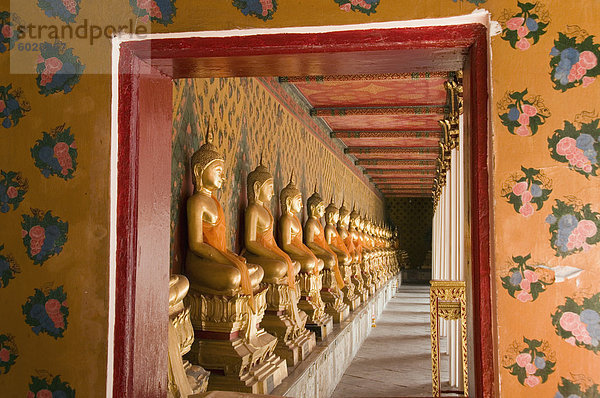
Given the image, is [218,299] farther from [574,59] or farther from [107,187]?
[574,59]

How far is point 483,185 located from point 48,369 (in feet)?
6.17

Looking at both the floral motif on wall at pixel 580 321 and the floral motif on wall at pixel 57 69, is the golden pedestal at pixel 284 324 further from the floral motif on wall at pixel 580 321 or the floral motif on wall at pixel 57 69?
the floral motif on wall at pixel 580 321

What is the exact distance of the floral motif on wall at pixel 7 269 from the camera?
8.20 ft

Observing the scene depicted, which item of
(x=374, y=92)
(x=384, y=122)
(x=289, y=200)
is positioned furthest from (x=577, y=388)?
(x=384, y=122)

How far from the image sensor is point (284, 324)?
16.7 ft

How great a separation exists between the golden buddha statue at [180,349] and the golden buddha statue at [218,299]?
27 cm

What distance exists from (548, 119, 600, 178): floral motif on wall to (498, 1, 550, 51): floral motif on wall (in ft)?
1.06

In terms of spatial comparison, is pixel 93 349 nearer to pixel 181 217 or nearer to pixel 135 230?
pixel 135 230

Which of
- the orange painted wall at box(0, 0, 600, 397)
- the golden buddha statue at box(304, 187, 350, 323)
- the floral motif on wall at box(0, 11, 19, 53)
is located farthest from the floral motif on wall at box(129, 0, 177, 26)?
the golden buddha statue at box(304, 187, 350, 323)

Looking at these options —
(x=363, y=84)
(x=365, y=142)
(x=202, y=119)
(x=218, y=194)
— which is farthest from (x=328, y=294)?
(x=365, y=142)

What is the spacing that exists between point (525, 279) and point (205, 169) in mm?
2646

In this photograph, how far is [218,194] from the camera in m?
4.93

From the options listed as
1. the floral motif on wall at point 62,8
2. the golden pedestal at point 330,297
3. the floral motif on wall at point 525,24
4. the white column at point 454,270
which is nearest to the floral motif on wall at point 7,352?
the floral motif on wall at point 62,8

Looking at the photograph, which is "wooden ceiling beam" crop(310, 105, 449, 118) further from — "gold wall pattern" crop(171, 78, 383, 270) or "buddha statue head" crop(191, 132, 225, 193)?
"buddha statue head" crop(191, 132, 225, 193)
